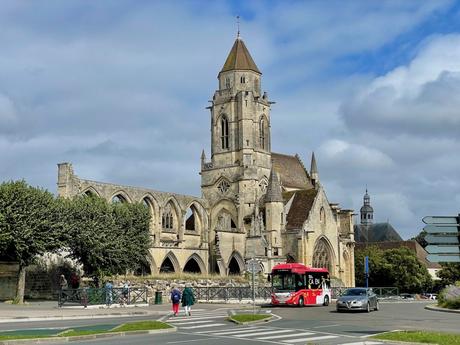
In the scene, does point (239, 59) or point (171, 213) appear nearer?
point (171, 213)

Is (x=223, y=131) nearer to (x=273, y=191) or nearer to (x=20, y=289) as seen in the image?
(x=273, y=191)

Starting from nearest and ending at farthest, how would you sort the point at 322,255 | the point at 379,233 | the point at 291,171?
the point at 322,255
the point at 291,171
the point at 379,233

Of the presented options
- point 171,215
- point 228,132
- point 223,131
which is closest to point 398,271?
point 228,132

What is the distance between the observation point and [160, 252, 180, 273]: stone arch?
6152cm

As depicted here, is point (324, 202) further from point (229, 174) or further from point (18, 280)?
point (18, 280)

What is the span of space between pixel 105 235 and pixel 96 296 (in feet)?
31.2

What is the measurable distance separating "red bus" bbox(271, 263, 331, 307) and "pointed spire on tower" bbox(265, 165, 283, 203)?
1212 inches

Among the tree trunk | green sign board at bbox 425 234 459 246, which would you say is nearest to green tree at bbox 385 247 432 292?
the tree trunk

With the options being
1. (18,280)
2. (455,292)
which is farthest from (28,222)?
(455,292)

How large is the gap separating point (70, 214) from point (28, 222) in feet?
12.3

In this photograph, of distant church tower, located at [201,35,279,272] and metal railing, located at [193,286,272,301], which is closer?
metal railing, located at [193,286,272,301]

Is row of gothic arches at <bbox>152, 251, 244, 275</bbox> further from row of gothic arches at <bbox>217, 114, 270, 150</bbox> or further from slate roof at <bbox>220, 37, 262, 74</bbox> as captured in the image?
slate roof at <bbox>220, 37, 262, 74</bbox>

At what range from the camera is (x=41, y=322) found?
23312 mm

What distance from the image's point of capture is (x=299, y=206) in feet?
236
